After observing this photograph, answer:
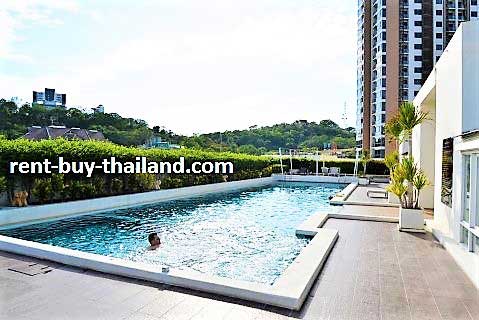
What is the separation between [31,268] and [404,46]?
63.4 meters

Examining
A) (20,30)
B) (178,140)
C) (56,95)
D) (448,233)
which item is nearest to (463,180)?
(448,233)

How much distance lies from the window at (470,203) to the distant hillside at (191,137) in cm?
3869

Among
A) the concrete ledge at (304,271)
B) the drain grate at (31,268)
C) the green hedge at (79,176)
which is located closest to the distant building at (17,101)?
the green hedge at (79,176)

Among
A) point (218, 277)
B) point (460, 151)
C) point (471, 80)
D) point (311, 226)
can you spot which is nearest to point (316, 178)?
point (311, 226)

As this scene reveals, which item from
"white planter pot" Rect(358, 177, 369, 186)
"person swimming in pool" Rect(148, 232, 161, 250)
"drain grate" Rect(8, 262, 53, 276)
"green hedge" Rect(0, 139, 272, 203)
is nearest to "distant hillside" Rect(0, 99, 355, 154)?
"white planter pot" Rect(358, 177, 369, 186)

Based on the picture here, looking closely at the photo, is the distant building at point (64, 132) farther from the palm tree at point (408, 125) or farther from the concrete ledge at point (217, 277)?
the concrete ledge at point (217, 277)

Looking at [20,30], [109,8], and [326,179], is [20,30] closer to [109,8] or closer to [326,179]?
[109,8]

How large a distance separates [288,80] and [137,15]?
577 inches

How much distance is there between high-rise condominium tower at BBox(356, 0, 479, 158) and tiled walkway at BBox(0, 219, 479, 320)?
177 ft

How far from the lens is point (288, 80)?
88.6 feet

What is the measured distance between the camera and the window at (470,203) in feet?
20.7

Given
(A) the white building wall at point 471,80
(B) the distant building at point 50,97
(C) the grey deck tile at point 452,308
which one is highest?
→ (B) the distant building at point 50,97

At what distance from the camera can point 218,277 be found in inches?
217

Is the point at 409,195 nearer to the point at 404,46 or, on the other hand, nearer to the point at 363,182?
the point at 363,182
